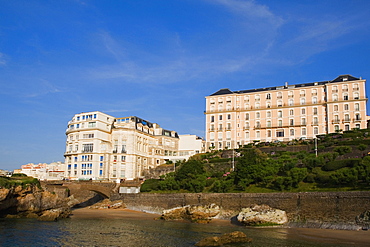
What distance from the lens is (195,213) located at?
5041 centimetres

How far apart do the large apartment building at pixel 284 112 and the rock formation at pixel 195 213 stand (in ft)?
151

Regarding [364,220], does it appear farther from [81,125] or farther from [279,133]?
[81,125]

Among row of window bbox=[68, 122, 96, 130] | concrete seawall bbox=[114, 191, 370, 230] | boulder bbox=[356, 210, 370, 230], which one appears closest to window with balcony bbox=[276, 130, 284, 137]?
concrete seawall bbox=[114, 191, 370, 230]

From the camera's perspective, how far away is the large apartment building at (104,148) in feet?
283

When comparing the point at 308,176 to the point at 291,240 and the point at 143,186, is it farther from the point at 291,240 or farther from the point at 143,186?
the point at 143,186

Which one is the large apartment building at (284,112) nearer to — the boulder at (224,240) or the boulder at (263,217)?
the boulder at (263,217)

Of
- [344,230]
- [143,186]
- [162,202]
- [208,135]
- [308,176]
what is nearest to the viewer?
[344,230]

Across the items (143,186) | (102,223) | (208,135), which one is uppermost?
(208,135)

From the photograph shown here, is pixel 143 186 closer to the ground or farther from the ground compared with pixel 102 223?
farther from the ground

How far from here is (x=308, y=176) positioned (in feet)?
176

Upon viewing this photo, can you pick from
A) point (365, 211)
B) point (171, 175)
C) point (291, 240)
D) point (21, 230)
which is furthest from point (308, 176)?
point (21, 230)

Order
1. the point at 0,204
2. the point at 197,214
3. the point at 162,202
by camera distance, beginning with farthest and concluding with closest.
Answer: the point at 162,202 → the point at 197,214 → the point at 0,204

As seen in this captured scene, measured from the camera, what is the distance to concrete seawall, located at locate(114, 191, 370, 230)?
40.4m

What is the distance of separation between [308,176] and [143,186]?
104 ft
